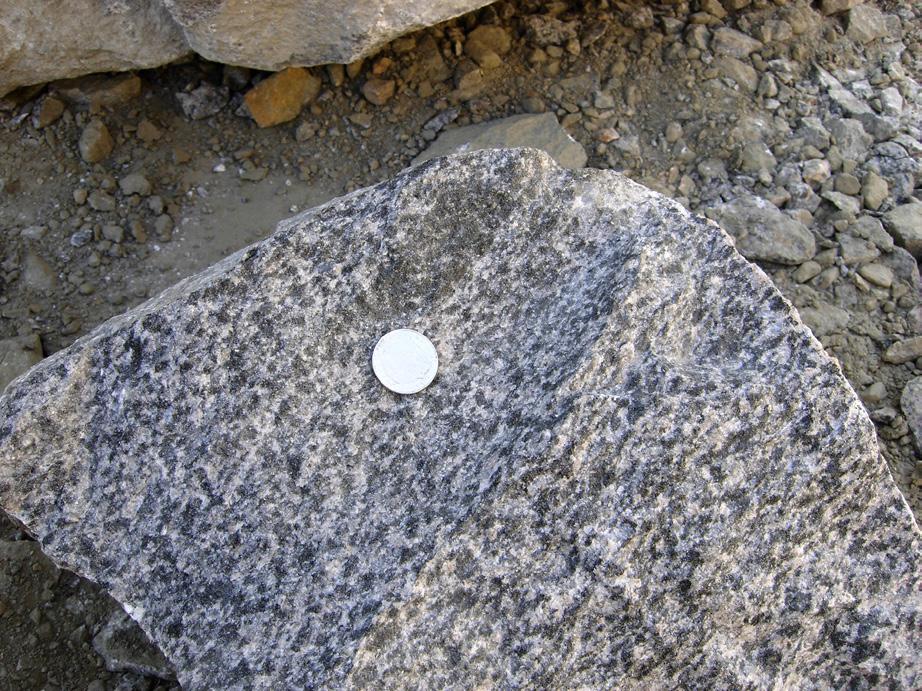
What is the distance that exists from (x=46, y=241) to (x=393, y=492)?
1.87 m

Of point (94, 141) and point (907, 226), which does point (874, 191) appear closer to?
point (907, 226)

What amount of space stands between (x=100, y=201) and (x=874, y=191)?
265cm

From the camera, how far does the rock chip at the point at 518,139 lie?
10.6 feet

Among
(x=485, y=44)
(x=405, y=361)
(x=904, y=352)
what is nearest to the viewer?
(x=405, y=361)

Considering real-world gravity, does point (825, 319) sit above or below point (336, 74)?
below

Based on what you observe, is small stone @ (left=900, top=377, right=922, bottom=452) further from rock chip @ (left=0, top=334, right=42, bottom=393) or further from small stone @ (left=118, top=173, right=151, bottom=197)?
rock chip @ (left=0, top=334, right=42, bottom=393)

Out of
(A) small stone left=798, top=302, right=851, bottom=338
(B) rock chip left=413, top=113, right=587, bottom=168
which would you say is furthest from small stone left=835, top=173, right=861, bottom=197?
(B) rock chip left=413, top=113, right=587, bottom=168

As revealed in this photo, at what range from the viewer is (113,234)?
10.5 ft

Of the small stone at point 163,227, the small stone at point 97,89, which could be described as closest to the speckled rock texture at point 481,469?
the small stone at point 163,227

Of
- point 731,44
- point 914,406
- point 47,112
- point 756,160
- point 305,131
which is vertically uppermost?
point 47,112

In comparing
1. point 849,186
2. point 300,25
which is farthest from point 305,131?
point 849,186

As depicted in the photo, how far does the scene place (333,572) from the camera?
1890mm

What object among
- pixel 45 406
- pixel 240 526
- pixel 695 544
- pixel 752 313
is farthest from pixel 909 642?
pixel 45 406

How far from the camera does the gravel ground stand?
309 cm
